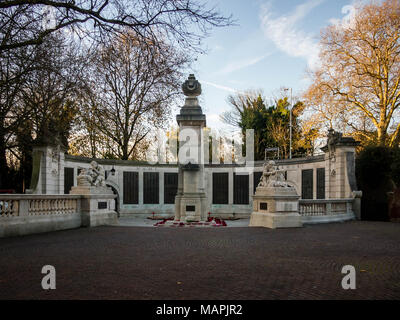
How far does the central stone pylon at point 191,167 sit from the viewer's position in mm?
18344

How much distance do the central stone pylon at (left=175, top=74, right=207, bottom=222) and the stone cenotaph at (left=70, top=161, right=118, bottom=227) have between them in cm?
408

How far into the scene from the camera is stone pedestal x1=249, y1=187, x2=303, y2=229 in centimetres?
1414

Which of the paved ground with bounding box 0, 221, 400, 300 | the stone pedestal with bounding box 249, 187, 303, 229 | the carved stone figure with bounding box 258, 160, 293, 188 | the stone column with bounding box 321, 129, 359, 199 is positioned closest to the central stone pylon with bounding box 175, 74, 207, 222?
the carved stone figure with bounding box 258, 160, 293, 188

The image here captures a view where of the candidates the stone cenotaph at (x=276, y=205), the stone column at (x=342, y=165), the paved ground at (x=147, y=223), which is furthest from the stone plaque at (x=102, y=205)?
the stone column at (x=342, y=165)

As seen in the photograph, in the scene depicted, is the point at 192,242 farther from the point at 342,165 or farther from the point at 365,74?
the point at 365,74

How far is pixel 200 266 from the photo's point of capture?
22.0 feet

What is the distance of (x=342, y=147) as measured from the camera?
19.5 m

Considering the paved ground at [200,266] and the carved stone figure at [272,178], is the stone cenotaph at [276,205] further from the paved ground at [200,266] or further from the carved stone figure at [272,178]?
the paved ground at [200,266]

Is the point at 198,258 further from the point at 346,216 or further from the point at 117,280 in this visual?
the point at 346,216

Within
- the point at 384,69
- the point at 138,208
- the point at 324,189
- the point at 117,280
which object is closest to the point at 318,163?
the point at 324,189

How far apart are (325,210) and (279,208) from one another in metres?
3.96

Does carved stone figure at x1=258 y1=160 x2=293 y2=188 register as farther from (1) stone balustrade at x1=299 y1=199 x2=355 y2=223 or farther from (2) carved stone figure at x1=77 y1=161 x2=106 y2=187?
(2) carved stone figure at x1=77 y1=161 x2=106 y2=187

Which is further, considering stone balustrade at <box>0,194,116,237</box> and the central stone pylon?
the central stone pylon

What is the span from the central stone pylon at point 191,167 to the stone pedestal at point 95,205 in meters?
4.22
